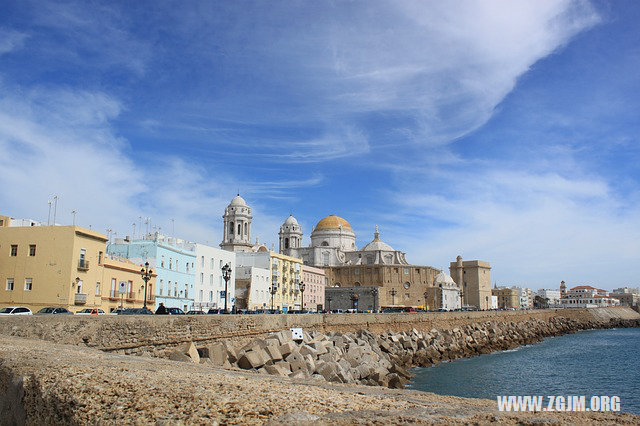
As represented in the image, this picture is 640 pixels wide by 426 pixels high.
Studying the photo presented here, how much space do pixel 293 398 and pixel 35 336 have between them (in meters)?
13.7

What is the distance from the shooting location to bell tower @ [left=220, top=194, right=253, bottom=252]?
273 feet

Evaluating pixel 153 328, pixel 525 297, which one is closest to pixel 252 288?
pixel 153 328

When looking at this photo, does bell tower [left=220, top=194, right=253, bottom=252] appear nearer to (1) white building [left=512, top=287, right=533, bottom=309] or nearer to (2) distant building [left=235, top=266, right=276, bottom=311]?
(2) distant building [left=235, top=266, right=276, bottom=311]

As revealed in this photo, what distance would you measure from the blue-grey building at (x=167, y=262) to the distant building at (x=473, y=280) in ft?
248

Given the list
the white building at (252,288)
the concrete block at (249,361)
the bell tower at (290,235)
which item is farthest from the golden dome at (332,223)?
the concrete block at (249,361)

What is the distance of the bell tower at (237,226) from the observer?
83.2 metres

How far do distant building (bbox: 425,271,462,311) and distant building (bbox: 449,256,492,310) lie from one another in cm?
1049

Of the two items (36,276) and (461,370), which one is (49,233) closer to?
(36,276)

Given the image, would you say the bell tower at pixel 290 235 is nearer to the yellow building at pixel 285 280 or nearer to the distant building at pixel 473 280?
the yellow building at pixel 285 280

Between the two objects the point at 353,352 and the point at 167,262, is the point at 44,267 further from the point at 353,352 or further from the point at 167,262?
the point at 353,352

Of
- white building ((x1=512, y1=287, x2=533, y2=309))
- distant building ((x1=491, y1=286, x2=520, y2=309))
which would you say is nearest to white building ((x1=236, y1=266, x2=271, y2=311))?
distant building ((x1=491, y1=286, x2=520, y2=309))

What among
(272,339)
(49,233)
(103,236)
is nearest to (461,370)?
(272,339)

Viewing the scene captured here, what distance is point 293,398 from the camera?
6762mm

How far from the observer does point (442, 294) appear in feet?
Answer: 315
